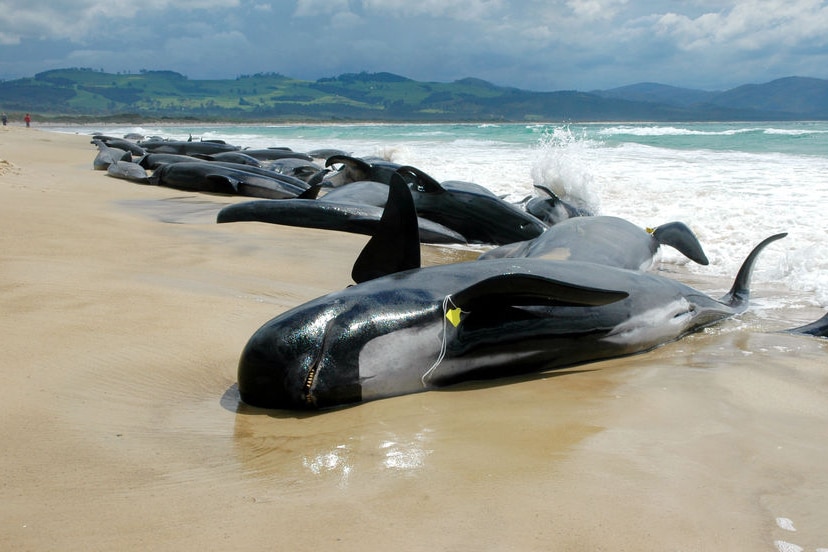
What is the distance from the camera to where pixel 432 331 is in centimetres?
348

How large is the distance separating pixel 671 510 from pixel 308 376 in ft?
4.93

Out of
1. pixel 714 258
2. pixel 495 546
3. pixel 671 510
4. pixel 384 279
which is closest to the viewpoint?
pixel 495 546

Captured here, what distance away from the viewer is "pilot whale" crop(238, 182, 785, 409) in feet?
10.3

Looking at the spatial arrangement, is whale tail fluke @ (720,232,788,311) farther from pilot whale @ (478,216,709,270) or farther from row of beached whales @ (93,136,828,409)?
pilot whale @ (478,216,709,270)

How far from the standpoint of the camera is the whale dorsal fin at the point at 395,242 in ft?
12.7

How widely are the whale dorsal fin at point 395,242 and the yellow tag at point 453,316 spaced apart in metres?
0.47

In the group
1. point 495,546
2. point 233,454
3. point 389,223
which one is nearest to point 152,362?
point 233,454

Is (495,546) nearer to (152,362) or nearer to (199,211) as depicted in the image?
(152,362)

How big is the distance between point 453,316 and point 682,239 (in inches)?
160

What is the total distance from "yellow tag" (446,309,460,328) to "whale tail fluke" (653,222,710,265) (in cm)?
399

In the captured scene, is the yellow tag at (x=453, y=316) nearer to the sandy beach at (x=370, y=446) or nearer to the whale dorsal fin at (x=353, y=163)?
the sandy beach at (x=370, y=446)

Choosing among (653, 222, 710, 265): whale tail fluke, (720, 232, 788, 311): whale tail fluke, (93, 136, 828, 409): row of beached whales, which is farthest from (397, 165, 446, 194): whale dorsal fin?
(720, 232, 788, 311): whale tail fluke

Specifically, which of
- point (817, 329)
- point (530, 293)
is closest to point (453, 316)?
point (530, 293)

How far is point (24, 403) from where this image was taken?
276 centimetres
